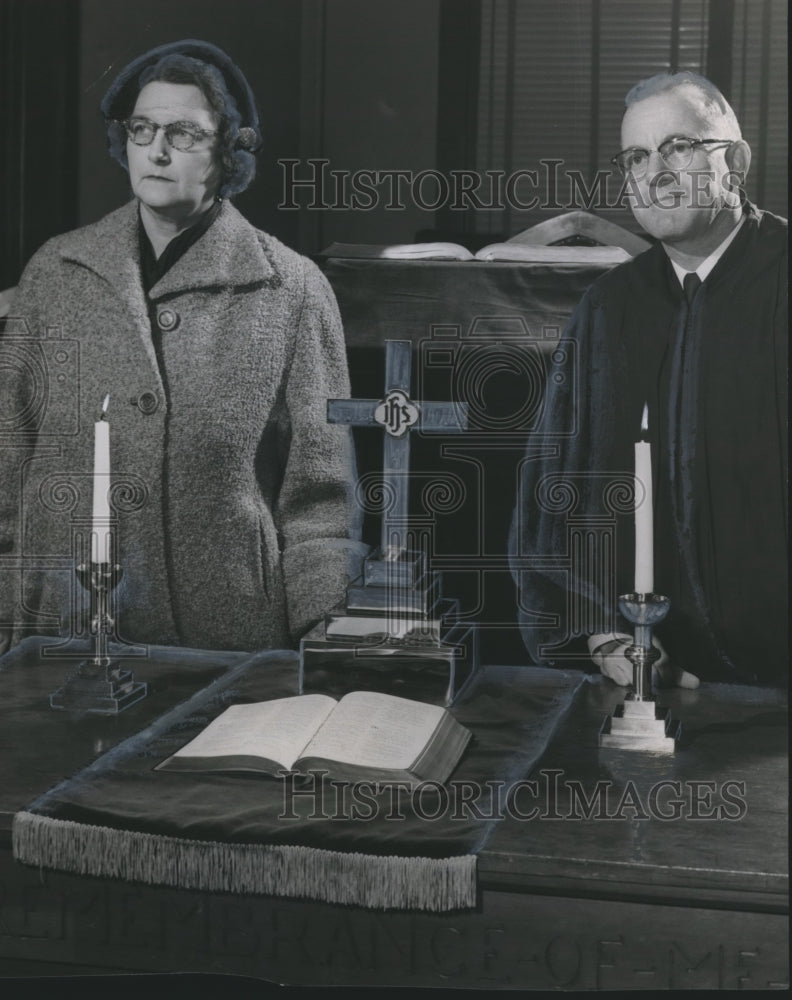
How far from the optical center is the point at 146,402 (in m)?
2.51

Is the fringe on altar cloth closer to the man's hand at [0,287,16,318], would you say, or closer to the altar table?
the altar table

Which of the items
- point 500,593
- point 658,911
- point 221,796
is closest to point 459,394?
point 500,593

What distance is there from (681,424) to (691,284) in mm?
256

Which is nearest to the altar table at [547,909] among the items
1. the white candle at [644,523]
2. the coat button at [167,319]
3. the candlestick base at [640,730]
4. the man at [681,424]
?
the candlestick base at [640,730]

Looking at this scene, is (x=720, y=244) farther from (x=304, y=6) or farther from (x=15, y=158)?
(x=15, y=158)

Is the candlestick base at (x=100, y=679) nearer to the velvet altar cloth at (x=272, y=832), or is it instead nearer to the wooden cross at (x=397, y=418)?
the velvet altar cloth at (x=272, y=832)

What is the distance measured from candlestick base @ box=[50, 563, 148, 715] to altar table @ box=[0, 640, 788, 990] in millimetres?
180

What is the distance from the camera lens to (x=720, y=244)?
93.9 inches

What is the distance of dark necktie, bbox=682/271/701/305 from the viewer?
2.39 meters

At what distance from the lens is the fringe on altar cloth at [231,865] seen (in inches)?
64.3

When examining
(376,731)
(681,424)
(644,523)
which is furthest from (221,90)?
(376,731)

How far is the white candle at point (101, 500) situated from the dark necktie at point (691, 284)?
3.50 ft

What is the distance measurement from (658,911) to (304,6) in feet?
5.83

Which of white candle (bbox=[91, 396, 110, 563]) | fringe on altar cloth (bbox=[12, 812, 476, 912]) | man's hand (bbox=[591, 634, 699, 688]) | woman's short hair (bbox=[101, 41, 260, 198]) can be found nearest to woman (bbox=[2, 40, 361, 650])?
woman's short hair (bbox=[101, 41, 260, 198])
